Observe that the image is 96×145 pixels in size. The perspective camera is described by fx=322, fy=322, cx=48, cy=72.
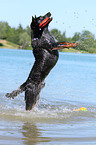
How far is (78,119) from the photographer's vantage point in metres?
10.4

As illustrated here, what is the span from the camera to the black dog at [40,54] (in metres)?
9.03

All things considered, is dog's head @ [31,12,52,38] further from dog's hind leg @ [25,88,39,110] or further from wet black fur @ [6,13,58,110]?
dog's hind leg @ [25,88,39,110]

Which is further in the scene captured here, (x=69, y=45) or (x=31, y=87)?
(x=31, y=87)

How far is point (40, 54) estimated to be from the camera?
925 centimetres

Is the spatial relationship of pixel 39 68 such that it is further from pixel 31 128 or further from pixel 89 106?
pixel 89 106

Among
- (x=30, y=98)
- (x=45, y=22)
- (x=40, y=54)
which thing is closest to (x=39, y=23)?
(x=45, y=22)

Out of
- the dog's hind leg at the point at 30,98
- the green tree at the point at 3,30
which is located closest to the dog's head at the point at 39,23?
the dog's hind leg at the point at 30,98

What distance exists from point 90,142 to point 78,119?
8.81ft

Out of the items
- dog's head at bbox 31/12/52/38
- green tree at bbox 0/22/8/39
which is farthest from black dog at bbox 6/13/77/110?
green tree at bbox 0/22/8/39

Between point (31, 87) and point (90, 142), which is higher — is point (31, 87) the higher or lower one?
the higher one

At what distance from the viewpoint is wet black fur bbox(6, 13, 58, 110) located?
357 inches

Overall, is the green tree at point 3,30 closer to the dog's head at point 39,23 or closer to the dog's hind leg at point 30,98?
the dog's hind leg at point 30,98

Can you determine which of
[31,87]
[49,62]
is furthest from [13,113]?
[49,62]

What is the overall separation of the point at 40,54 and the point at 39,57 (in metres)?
0.11
